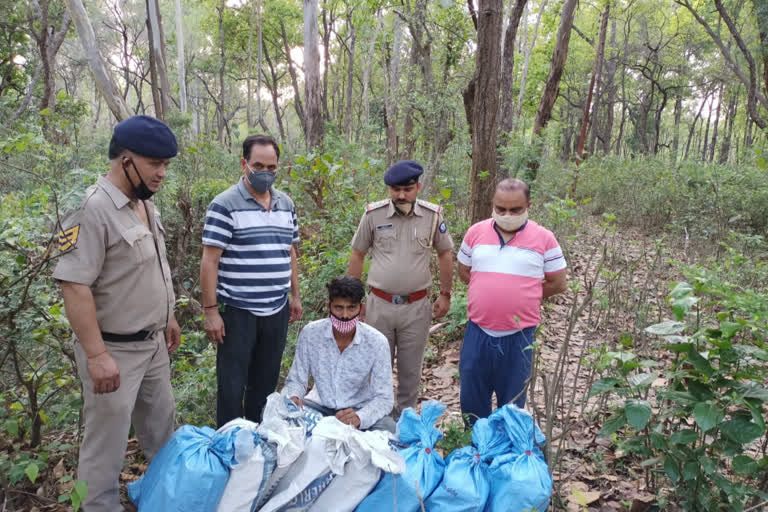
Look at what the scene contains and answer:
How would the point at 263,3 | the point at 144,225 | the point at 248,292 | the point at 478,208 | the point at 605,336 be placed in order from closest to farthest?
1. the point at 144,225
2. the point at 248,292
3. the point at 605,336
4. the point at 478,208
5. the point at 263,3

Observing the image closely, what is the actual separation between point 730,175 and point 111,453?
9.52m

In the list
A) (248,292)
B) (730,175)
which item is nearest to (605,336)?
A: (248,292)

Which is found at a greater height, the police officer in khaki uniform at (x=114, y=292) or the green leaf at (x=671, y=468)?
the police officer in khaki uniform at (x=114, y=292)

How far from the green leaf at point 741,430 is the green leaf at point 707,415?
0.28ft

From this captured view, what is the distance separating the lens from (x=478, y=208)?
520 centimetres

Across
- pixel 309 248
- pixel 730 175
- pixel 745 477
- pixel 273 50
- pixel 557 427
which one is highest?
pixel 273 50

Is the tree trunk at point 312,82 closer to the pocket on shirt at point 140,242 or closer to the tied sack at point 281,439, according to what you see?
the pocket on shirt at point 140,242

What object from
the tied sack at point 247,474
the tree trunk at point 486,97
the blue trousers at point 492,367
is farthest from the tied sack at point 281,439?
the tree trunk at point 486,97

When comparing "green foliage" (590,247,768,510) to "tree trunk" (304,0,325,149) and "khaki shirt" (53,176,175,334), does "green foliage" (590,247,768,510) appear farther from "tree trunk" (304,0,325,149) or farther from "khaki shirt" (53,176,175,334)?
"tree trunk" (304,0,325,149)

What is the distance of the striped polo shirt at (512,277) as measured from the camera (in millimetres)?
2768

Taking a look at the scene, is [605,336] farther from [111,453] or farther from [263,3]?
[263,3]

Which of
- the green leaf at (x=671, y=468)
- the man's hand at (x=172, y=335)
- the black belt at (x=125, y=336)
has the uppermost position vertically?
the black belt at (x=125, y=336)

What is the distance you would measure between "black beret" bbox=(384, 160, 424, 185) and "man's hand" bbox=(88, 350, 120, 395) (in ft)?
6.27

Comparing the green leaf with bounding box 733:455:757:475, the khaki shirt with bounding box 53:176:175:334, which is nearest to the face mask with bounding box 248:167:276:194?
the khaki shirt with bounding box 53:176:175:334
